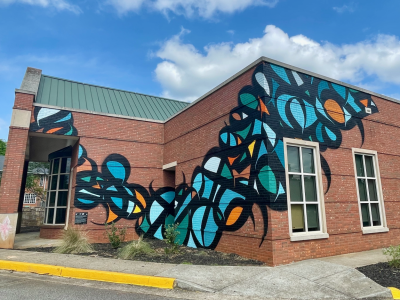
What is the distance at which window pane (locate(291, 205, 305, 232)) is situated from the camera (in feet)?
25.7

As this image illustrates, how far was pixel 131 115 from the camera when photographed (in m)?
14.3

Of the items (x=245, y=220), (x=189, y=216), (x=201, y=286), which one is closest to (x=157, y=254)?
(x=189, y=216)

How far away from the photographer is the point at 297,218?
791 centimetres

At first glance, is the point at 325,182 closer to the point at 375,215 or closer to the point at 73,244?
the point at 375,215

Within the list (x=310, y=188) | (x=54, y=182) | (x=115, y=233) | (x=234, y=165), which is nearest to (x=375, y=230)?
(x=310, y=188)

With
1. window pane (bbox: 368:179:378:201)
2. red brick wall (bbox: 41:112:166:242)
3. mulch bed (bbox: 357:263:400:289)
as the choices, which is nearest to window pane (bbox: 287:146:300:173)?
mulch bed (bbox: 357:263:400:289)

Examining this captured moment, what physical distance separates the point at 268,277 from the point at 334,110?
608 cm

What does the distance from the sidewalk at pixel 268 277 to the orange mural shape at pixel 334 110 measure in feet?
14.2

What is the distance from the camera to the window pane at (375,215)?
31.6ft

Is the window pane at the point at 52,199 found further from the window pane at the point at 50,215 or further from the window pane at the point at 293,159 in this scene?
the window pane at the point at 293,159

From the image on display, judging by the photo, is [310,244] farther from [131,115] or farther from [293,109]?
[131,115]

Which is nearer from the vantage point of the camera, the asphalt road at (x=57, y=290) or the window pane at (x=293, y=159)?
the asphalt road at (x=57, y=290)

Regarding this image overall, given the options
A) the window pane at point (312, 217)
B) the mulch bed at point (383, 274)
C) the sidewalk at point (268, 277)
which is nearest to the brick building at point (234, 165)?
the window pane at point (312, 217)

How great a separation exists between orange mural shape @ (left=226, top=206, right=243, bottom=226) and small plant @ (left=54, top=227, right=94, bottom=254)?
15.7ft
